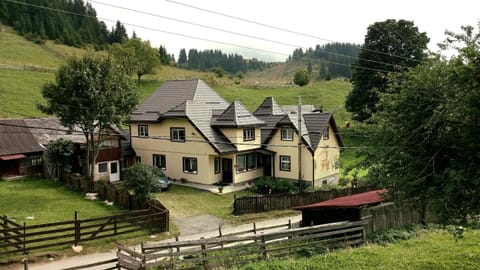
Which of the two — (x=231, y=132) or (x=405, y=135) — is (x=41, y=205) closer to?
(x=231, y=132)

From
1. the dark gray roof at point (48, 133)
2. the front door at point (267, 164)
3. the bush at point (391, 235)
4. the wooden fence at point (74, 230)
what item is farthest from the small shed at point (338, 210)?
the dark gray roof at point (48, 133)

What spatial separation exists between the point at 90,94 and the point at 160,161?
11321 mm

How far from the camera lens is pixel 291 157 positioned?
123 feet

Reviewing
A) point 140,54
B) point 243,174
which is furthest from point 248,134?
point 140,54

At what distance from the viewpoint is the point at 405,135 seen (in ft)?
45.9

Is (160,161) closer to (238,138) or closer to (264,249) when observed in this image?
(238,138)

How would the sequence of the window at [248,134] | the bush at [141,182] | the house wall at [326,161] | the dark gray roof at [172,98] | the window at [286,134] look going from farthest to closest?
the dark gray roof at [172,98] < the house wall at [326,161] < the window at [286,134] < the window at [248,134] < the bush at [141,182]

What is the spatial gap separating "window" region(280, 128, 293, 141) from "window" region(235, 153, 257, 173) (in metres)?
3.15

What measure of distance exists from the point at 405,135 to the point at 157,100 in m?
31.1

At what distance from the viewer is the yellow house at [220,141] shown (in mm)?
36375

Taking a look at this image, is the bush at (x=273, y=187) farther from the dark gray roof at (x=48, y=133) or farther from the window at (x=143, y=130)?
the dark gray roof at (x=48, y=133)

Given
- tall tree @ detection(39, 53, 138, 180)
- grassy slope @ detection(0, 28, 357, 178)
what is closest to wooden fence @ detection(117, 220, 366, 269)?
tall tree @ detection(39, 53, 138, 180)

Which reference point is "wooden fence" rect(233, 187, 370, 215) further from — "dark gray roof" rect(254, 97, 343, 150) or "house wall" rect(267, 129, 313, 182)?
"dark gray roof" rect(254, 97, 343, 150)

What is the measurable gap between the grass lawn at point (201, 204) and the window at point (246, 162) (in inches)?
118
